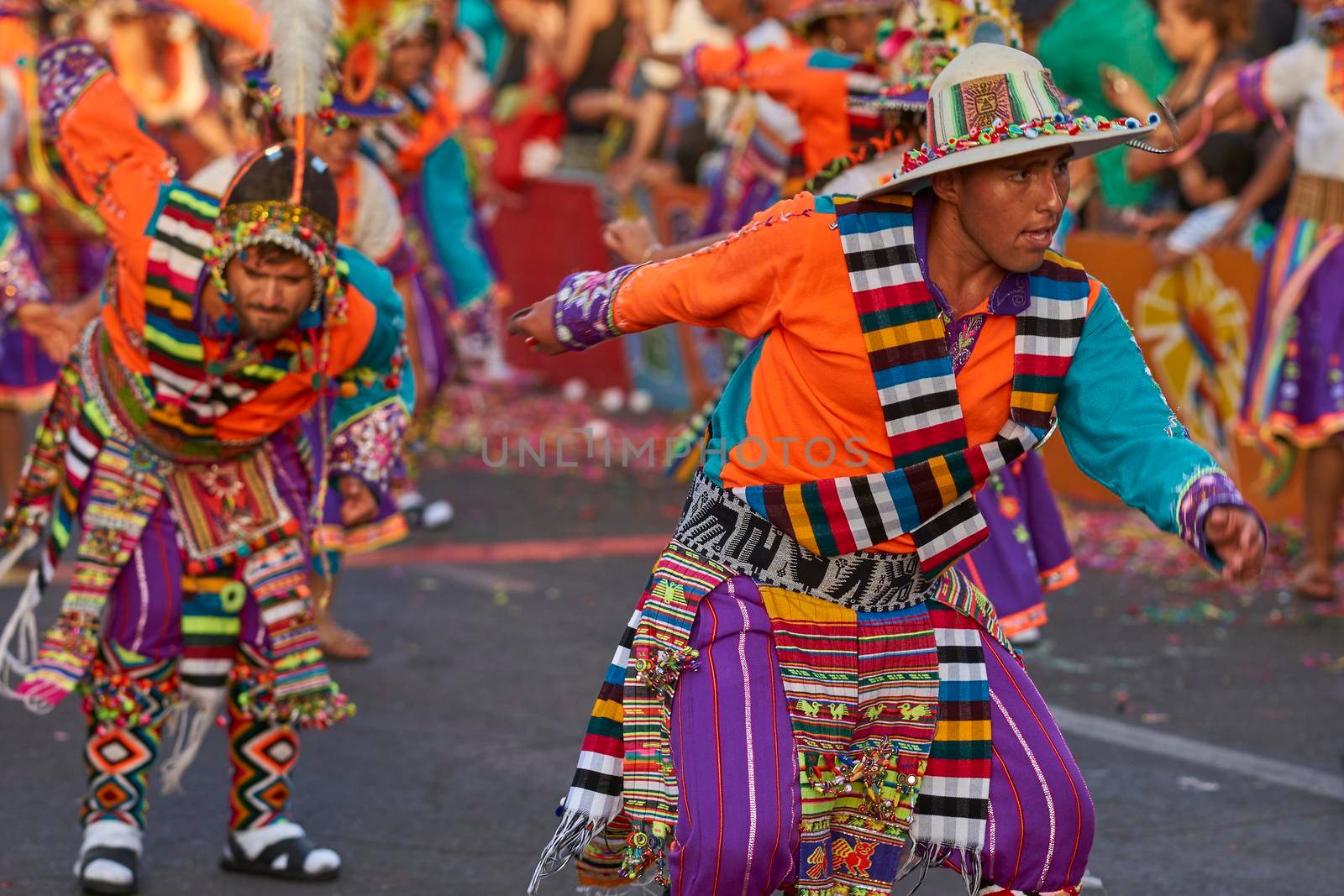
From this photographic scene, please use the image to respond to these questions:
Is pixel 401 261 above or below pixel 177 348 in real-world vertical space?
above

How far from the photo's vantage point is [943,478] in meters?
3.38

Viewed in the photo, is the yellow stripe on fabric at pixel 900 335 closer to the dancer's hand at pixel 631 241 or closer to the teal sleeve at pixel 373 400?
the dancer's hand at pixel 631 241

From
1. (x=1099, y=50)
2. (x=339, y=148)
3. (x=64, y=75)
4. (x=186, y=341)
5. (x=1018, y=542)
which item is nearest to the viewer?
(x=186, y=341)

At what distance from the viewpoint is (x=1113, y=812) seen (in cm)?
509

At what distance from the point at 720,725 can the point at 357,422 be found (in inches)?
61.5

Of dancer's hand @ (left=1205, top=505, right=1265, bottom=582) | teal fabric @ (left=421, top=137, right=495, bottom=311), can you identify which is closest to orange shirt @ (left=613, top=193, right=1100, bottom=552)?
dancer's hand @ (left=1205, top=505, right=1265, bottom=582)

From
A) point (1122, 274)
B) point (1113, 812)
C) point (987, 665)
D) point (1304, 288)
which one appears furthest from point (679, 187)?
point (987, 665)

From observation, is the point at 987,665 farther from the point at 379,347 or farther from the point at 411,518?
the point at 411,518

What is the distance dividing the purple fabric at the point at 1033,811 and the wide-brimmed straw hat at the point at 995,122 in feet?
3.13

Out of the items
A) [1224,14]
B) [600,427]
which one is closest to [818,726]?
[1224,14]

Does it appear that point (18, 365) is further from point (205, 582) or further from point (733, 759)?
point (733, 759)

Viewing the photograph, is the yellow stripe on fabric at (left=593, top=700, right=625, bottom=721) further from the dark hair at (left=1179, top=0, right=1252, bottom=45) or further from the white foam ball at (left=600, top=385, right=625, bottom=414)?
the white foam ball at (left=600, top=385, right=625, bottom=414)

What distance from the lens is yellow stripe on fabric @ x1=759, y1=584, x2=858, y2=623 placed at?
11.2 feet

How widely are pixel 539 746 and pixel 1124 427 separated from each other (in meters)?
2.70
